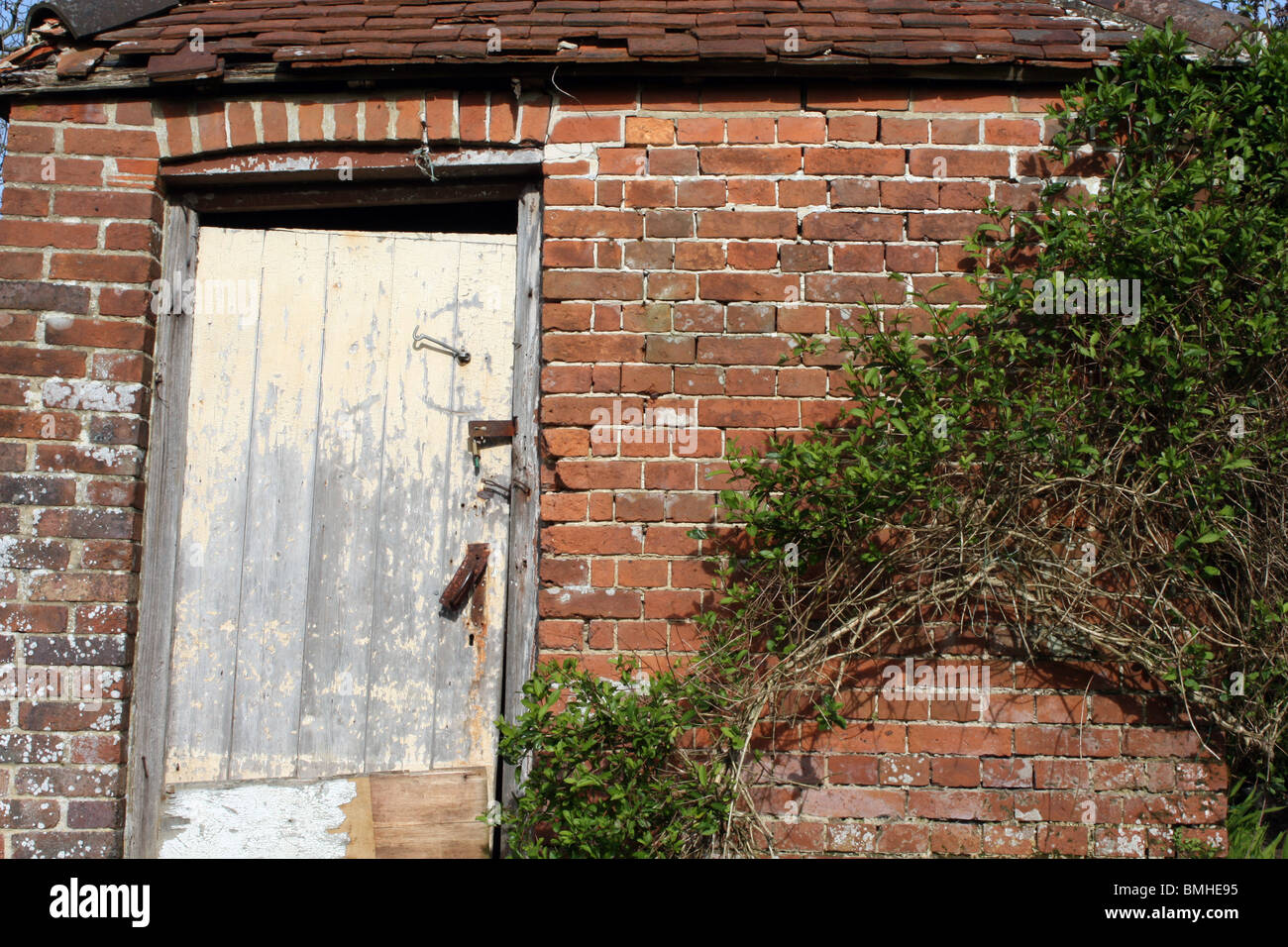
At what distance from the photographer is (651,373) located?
113 inches

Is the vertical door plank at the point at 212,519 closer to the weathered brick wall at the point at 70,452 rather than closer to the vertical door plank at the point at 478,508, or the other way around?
the weathered brick wall at the point at 70,452

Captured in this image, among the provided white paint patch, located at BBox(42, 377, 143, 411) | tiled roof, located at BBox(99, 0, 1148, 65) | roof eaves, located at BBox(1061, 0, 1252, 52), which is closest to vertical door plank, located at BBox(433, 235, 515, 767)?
tiled roof, located at BBox(99, 0, 1148, 65)

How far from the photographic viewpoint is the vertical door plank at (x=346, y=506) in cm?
294

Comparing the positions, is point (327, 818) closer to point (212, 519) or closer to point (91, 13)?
point (212, 519)

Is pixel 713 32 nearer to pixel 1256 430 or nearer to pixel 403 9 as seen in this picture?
pixel 403 9

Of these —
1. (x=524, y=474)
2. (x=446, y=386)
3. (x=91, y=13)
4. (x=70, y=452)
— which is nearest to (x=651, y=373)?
(x=524, y=474)

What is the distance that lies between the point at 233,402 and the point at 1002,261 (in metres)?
2.60

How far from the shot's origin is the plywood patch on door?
114 inches

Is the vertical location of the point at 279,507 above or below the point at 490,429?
below

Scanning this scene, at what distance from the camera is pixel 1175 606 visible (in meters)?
2.76

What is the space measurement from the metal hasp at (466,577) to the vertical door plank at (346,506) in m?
0.19

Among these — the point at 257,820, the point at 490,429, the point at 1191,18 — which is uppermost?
the point at 1191,18

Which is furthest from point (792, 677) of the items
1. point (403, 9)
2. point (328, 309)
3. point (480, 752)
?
point (403, 9)

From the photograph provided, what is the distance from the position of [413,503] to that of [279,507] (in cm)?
45
